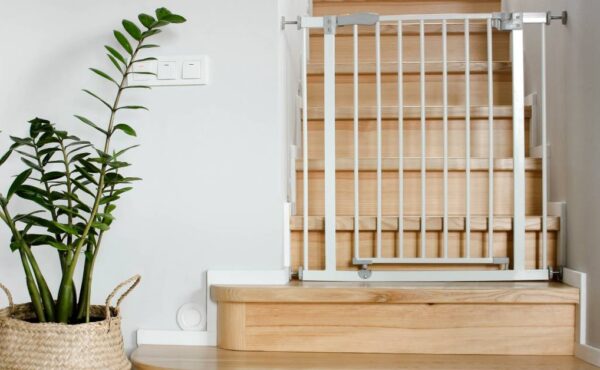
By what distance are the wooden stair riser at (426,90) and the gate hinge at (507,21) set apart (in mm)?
461

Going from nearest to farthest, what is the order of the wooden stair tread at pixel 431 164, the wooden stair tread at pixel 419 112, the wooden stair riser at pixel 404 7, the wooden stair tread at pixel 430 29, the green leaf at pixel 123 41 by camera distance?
the green leaf at pixel 123 41 < the wooden stair tread at pixel 431 164 < the wooden stair tread at pixel 419 112 < the wooden stair tread at pixel 430 29 < the wooden stair riser at pixel 404 7

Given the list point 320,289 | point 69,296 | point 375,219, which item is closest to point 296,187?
point 375,219

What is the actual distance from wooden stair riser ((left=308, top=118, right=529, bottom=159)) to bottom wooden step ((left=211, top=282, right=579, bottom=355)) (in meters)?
0.65

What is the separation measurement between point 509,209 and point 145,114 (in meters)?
1.23

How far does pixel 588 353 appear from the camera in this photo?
1763 mm

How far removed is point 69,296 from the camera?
1.68 metres

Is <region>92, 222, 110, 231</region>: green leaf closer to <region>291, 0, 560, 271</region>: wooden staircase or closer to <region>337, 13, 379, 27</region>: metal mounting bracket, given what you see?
<region>291, 0, 560, 271</region>: wooden staircase

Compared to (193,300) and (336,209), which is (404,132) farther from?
(193,300)

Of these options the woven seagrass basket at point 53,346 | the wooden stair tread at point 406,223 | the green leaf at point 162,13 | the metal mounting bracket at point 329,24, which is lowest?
the woven seagrass basket at point 53,346

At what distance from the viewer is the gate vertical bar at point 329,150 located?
6.74 feet

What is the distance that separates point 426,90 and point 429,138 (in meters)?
0.27

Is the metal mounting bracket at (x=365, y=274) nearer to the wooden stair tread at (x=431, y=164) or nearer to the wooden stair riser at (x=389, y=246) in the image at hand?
the wooden stair riser at (x=389, y=246)

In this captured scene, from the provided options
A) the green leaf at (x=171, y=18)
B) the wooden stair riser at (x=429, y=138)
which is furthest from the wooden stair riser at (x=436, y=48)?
the green leaf at (x=171, y=18)

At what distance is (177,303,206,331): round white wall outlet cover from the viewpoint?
76.9 inches
